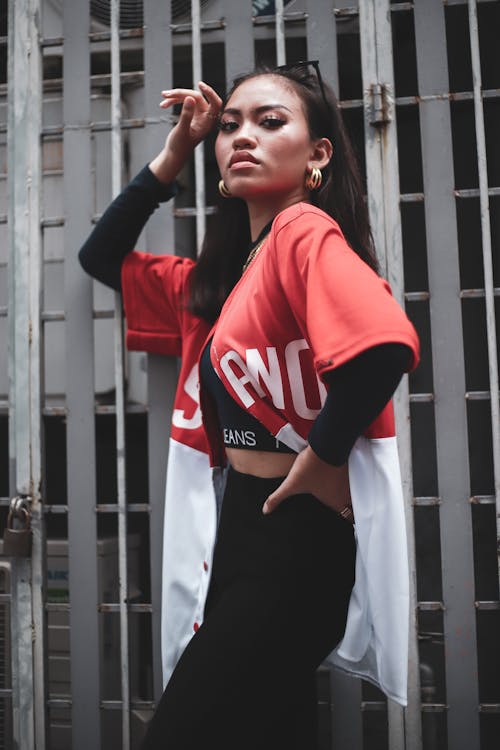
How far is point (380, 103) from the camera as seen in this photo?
7.09 ft

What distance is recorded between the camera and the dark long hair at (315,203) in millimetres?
1710

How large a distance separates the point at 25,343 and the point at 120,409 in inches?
16.3

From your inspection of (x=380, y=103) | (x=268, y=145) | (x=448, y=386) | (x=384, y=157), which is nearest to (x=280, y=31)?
(x=380, y=103)

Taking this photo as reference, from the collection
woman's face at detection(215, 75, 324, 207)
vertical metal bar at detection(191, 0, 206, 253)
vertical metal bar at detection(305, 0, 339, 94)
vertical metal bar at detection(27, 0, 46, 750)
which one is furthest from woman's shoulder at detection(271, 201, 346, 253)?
vertical metal bar at detection(27, 0, 46, 750)

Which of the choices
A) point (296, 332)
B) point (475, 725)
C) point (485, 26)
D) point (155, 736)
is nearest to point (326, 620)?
point (155, 736)

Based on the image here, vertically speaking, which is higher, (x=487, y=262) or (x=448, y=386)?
(x=487, y=262)

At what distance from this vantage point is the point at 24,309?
90.7 inches

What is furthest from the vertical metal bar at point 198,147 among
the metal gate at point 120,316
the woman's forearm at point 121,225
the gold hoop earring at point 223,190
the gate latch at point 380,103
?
the gate latch at point 380,103

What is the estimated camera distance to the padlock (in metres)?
2.21

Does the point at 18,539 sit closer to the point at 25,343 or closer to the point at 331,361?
the point at 25,343

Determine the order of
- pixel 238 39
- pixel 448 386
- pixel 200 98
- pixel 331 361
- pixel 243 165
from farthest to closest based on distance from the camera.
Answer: pixel 238 39, pixel 448 386, pixel 200 98, pixel 243 165, pixel 331 361

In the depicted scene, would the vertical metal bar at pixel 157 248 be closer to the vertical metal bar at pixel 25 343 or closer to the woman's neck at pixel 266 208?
the vertical metal bar at pixel 25 343

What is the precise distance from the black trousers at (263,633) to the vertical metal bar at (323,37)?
1452 millimetres

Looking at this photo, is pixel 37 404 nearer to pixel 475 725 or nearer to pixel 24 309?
pixel 24 309
